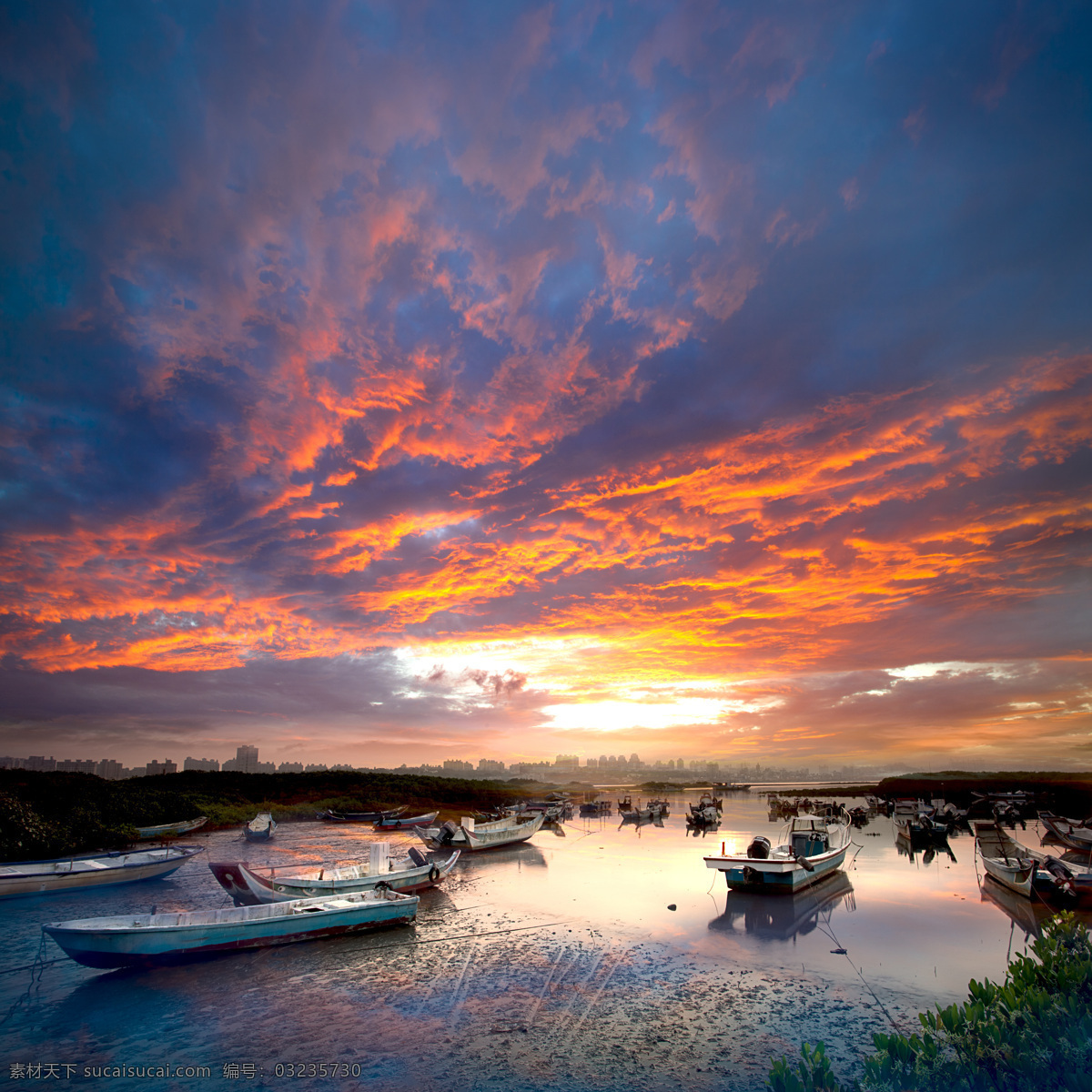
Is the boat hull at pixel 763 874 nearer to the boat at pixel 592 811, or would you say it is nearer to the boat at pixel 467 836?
the boat at pixel 467 836

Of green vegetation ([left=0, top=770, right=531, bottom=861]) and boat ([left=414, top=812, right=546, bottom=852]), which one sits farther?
boat ([left=414, top=812, right=546, bottom=852])

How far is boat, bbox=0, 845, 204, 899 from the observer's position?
21.5 metres

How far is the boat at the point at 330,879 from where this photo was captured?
18.7 metres

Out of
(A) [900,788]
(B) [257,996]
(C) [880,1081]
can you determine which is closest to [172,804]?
(B) [257,996]

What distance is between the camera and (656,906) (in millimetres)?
21516

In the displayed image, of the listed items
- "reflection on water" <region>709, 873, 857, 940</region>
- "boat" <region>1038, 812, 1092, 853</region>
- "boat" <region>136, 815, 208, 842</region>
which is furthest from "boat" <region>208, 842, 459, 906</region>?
"boat" <region>1038, 812, 1092, 853</region>

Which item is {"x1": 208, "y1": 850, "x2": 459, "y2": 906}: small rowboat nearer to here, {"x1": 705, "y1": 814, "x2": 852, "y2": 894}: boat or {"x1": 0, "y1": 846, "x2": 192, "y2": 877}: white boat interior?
{"x1": 0, "y1": 846, "x2": 192, "y2": 877}: white boat interior

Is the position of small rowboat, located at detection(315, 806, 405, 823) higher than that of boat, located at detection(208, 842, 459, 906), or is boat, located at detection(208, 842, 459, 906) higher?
boat, located at detection(208, 842, 459, 906)

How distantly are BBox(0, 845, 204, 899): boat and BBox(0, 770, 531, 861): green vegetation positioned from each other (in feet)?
12.4

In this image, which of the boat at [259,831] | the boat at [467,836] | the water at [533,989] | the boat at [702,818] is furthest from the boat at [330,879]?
the boat at [702,818]

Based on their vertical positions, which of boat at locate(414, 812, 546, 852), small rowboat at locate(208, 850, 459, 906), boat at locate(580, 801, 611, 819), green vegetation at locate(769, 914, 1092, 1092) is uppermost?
→ green vegetation at locate(769, 914, 1092, 1092)

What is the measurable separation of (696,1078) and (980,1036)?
15.0 feet

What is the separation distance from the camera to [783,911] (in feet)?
68.0

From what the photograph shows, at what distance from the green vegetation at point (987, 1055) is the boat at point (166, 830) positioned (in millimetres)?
41807
